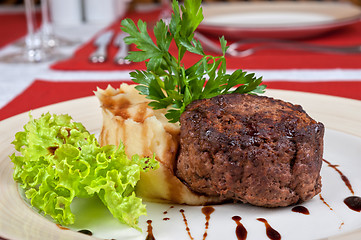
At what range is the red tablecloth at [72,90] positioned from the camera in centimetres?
292

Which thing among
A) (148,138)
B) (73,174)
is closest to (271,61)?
(148,138)

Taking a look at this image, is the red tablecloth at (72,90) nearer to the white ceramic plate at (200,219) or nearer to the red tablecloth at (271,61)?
the red tablecloth at (271,61)

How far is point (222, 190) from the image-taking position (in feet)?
5.39

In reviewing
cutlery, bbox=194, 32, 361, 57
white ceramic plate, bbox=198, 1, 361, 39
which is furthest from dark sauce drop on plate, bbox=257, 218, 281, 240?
white ceramic plate, bbox=198, 1, 361, 39

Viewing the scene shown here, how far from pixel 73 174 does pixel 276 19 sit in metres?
3.81

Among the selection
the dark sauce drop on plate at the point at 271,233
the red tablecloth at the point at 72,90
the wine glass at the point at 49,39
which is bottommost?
the wine glass at the point at 49,39

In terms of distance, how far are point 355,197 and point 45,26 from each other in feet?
12.9

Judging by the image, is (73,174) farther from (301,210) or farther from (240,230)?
(301,210)

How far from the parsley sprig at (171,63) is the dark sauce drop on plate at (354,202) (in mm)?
624

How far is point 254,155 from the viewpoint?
159cm

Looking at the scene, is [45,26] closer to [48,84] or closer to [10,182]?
[48,84]

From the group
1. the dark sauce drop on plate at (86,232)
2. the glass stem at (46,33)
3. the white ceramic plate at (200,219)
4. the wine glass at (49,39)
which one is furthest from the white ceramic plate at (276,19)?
the dark sauce drop on plate at (86,232)

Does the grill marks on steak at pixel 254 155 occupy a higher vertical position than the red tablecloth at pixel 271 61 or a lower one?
higher

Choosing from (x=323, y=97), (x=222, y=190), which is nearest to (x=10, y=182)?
(x=222, y=190)
